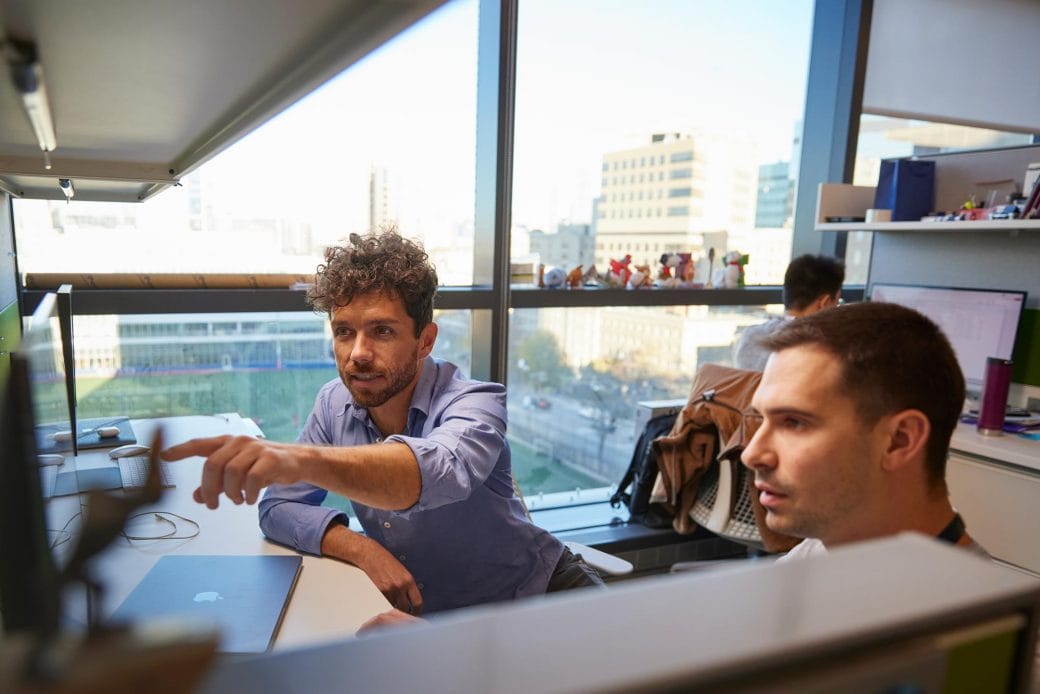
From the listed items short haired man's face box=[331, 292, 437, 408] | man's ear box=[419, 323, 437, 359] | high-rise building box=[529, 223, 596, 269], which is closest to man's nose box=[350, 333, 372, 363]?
short haired man's face box=[331, 292, 437, 408]

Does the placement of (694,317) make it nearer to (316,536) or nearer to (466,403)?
(466,403)

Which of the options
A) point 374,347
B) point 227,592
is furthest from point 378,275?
point 227,592

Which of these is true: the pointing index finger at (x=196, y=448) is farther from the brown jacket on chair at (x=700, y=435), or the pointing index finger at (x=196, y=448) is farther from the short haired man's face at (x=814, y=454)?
the brown jacket on chair at (x=700, y=435)

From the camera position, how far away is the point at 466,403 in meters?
1.56

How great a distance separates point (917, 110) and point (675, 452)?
2387mm

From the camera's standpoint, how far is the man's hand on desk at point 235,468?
0.81m

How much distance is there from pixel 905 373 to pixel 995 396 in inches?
73.7

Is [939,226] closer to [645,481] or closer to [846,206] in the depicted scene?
[846,206]

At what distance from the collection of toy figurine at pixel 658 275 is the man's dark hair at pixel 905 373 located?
75.4 inches

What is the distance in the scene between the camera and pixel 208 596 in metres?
1.24

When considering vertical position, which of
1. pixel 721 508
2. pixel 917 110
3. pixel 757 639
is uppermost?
pixel 917 110

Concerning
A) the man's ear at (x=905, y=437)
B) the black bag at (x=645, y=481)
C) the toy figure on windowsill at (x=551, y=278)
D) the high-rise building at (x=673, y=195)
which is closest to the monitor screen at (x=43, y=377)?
the man's ear at (x=905, y=437)

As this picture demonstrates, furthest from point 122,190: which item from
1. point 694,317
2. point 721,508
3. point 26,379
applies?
point 694,317

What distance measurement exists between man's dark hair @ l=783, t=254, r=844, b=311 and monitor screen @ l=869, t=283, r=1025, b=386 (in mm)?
386
